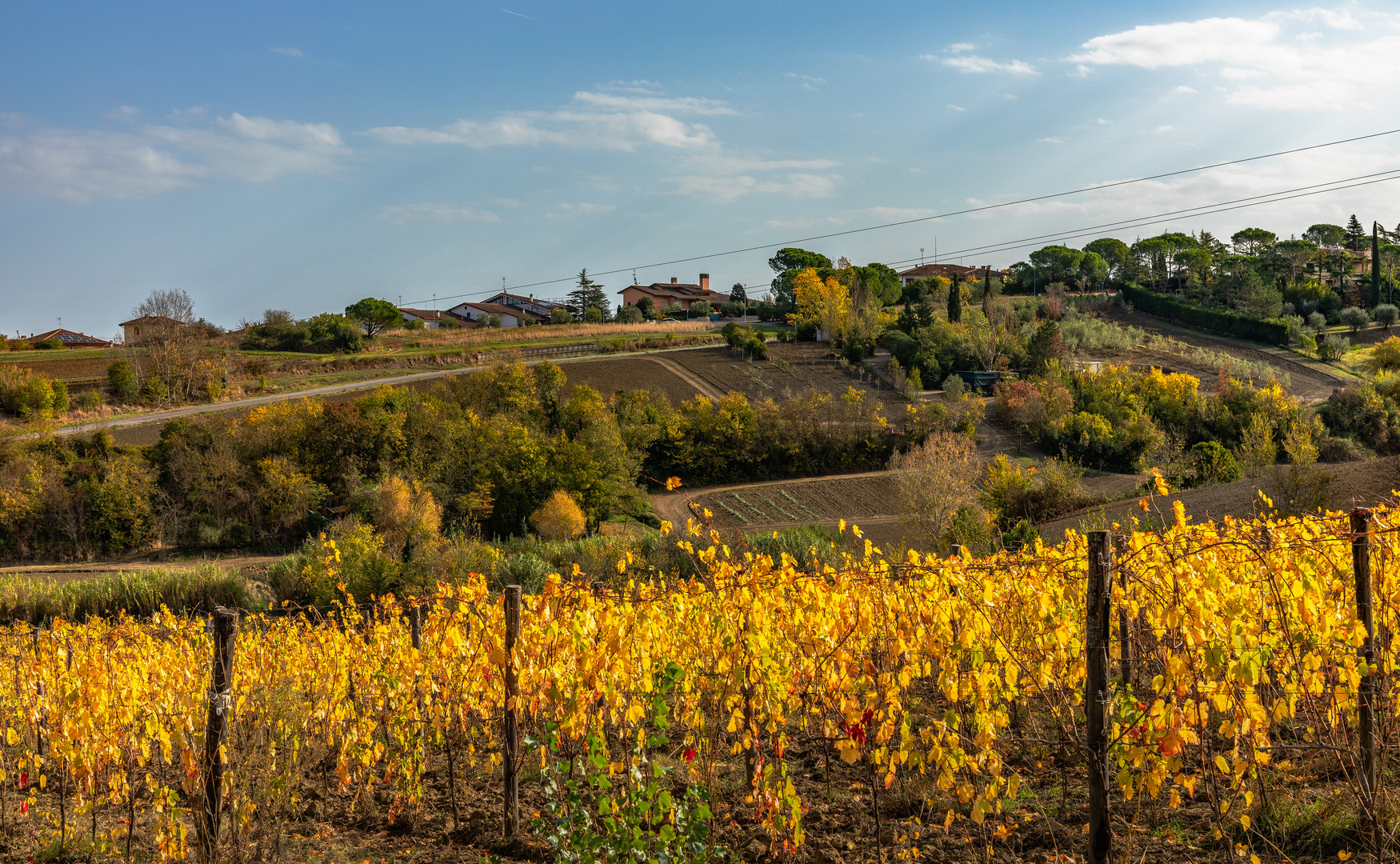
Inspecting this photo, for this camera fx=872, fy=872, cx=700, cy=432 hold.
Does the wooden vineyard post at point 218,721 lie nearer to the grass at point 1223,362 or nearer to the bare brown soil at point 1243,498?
the bare brown soil at point 1243,498

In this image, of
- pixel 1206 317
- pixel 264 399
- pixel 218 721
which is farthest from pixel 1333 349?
pixel 218 721

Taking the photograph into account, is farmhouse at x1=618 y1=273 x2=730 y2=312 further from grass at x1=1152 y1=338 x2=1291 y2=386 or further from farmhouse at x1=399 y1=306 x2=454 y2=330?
grass at x1=1152 y1=338 x2=1291 y2=386

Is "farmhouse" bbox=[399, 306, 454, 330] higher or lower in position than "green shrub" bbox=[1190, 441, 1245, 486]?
higher

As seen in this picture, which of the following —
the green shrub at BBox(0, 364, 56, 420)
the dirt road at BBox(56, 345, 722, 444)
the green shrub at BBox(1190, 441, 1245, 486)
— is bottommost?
the green shrub at BBox(1190, 441, 1245, 486)

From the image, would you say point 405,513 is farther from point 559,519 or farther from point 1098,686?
point 1098,686

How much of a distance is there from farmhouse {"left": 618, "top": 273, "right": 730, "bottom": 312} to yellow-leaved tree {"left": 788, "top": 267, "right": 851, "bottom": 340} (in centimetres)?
2222

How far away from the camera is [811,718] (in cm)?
620

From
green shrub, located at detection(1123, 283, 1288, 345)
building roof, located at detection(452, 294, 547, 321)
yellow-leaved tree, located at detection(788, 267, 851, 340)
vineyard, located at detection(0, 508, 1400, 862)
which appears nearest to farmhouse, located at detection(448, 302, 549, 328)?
building roof, located at detection(452, 294, 547, 321)

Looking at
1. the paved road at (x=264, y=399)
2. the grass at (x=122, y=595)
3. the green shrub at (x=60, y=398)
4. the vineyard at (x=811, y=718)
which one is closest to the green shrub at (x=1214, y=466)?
the vineyard at (x=811, y=718)

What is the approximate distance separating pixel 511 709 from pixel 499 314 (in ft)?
254

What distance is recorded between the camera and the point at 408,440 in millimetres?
29812

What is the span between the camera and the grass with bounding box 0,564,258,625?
16.0 meters

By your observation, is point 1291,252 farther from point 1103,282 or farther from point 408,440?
point 408,440

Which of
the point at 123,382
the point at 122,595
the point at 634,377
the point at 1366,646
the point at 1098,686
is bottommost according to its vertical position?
the point at 122,595
